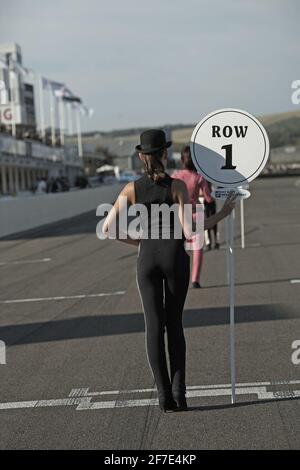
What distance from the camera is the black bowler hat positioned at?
4805 mm

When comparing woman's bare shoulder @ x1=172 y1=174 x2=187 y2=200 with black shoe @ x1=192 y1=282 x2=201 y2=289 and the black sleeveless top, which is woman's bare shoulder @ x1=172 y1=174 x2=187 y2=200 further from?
black shoe @ x1=192 y1=282 x2=201 y2=289

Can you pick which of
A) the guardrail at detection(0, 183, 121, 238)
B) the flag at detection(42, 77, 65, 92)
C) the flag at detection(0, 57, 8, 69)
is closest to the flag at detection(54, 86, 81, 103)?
the flag at detection(42, 77, 65, 92)

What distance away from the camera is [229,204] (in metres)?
4.97

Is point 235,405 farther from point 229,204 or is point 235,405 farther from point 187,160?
point 187,160

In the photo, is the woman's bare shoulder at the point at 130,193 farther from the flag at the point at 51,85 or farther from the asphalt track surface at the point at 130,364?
the flag at the point at 51,85

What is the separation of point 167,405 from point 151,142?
1816mm

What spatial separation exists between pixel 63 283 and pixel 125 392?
610 centimetres

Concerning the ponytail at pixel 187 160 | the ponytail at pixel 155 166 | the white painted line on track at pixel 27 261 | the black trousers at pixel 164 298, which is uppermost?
the ponytail at pixel 155 166

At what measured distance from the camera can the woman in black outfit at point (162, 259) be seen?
4820 millimetres

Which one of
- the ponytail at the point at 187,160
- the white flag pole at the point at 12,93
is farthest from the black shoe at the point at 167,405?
the white flag pole at the point at 12,93

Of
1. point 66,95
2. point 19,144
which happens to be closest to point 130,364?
point 19,144

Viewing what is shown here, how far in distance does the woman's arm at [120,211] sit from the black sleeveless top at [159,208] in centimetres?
6
